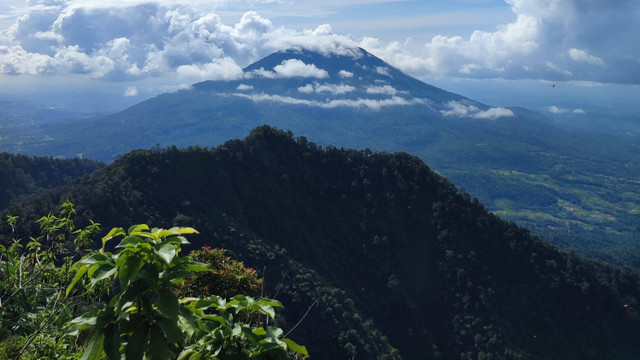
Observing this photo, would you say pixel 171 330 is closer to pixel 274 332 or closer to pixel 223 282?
pixel 274 332

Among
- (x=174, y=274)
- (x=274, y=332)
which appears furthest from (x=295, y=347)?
(x=174, y=274)

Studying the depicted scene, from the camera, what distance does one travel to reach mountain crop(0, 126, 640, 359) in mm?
53531

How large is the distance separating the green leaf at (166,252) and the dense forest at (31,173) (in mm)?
96269

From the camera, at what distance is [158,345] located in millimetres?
2547

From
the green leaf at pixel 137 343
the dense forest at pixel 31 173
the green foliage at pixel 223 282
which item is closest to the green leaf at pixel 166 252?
the green leaf at pixel 137 343

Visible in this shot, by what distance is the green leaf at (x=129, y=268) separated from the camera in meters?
2.41

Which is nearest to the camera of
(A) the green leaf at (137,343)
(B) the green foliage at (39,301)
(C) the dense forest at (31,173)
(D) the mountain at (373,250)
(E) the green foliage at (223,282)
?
(A) the green leaf at (137,343)

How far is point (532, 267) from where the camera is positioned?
64.4 meters

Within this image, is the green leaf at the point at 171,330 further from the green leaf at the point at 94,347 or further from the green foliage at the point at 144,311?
the green leaf at the point at 94,347

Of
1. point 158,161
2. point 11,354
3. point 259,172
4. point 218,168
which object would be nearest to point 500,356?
point 259,172

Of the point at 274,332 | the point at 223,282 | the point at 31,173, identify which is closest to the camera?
the point at 274,332

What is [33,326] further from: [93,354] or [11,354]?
[93,354]

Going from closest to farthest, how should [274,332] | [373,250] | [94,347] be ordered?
[94,347] < [274,332] < [373,250]

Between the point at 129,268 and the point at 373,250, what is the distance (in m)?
66.2
